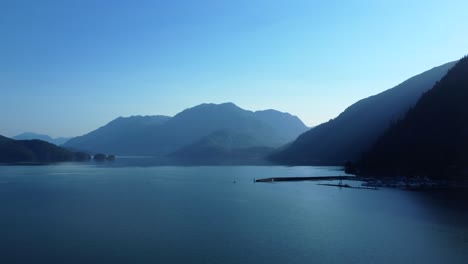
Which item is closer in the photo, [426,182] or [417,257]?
[417,257]

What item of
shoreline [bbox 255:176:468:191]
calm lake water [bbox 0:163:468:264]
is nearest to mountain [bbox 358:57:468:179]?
shoreline [bbox 255:176:468:191]

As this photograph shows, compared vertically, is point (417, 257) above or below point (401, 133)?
below

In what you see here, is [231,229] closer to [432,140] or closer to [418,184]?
[418,184]

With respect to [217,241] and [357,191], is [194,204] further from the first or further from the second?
[357,191]

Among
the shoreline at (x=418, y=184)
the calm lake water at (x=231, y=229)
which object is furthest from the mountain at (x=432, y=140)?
the calm lake water at (x=231, y=229)

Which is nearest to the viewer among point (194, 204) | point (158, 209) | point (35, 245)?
point (35, 245)

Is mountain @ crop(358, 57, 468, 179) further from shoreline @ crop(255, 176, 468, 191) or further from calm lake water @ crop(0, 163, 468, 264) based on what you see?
calm lake water @ crop(0, 163, 468, 264)

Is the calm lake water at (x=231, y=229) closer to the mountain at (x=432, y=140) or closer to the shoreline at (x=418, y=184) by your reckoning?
the shoreline at (x=418, y=184)

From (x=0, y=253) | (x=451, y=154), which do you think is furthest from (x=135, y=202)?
(x=451, y=154)
